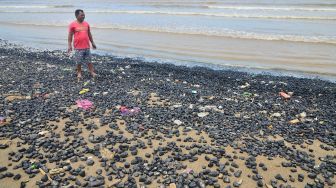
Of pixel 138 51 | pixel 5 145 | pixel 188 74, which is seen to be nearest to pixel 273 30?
pixel 138 51

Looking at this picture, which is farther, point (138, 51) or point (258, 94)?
point (138, 51)

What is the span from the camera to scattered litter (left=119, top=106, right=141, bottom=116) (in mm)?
8945

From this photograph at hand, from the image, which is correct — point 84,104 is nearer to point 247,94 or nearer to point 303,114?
point 247,94

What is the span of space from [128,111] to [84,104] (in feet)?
4.47

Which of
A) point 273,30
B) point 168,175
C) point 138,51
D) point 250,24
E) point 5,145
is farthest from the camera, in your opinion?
point 250,24

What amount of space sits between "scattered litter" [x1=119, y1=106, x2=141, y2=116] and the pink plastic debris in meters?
0.91

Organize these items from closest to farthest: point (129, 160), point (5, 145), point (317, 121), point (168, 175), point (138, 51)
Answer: point (168, 175)
point (129, 160)
point (5, 145)
point (317, 121)
point (138, 51)

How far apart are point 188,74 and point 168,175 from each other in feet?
23.9

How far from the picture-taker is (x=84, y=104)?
9.52 m

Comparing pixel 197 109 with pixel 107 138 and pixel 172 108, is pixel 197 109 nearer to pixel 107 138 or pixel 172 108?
pixel 172 108

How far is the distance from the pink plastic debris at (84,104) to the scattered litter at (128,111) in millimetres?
914

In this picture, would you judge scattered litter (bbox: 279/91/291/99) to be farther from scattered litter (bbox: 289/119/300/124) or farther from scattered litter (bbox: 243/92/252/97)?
scattered litter (bbox: 289/119/300/124)

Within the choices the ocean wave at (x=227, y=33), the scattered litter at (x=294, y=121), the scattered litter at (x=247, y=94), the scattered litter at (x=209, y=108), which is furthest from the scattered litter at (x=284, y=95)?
the ocean wave at (x=227, y=33)

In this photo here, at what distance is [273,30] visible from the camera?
74.0 feet
